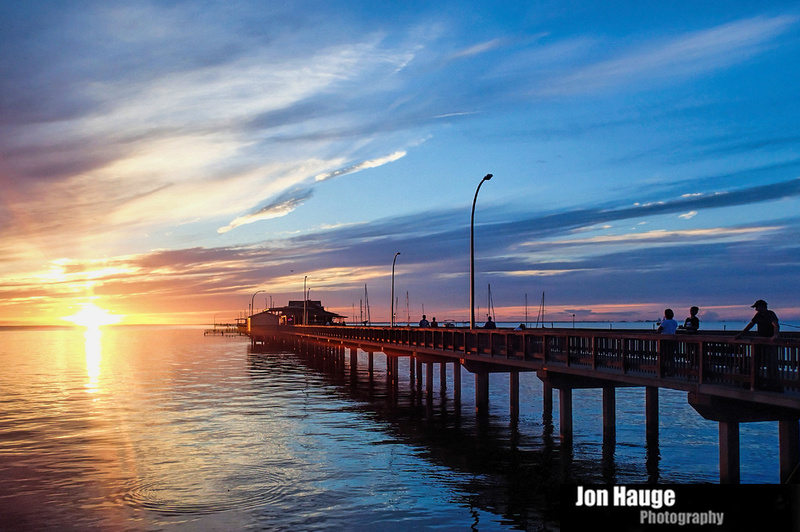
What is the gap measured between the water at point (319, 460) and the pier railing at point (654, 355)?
131 inches

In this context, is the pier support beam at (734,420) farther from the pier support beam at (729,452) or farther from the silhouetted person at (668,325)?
the silhouetted person at (668,325)

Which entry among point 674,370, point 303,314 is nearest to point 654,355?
point 674,370

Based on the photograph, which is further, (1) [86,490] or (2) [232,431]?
(2) [232,431]

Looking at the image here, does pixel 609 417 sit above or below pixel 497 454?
above

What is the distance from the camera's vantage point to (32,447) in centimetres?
2719

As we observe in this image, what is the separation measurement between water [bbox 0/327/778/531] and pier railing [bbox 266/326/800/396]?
10.9 ft

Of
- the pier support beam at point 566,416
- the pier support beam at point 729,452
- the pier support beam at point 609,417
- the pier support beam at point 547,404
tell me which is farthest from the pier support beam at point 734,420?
the pier support beam at point 547,404

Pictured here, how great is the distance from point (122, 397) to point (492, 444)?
2885 centimetres

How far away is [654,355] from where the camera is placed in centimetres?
1967

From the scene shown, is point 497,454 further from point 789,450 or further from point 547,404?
point 789,450

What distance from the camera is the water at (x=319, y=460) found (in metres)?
17.2

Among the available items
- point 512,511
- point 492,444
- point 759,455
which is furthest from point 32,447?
point 759,455

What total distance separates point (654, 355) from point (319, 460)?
11379 millimetres

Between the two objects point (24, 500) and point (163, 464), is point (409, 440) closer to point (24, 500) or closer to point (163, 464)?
point (163, 464)
